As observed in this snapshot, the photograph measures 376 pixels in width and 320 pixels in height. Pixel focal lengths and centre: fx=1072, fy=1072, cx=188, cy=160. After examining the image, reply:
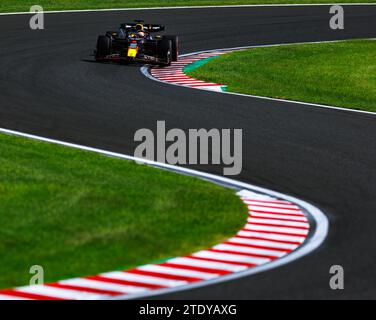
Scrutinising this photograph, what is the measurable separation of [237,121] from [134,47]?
27.5 feet

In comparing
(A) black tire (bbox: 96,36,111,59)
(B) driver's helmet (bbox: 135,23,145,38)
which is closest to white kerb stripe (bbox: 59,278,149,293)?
(A) black tire (bbox: 96,36,111,59)

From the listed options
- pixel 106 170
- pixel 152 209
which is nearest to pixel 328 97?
pixel 106 170

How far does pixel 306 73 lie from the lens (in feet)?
100.0

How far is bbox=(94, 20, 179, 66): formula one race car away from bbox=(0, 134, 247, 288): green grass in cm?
1174

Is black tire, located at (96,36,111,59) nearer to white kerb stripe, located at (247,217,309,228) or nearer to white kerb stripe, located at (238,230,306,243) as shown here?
white kerb stripe, located at (247,217,309,228)

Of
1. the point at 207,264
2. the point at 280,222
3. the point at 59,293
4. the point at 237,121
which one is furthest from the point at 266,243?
the point at 237,121

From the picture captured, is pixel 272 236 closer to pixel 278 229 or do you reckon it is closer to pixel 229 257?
pixel 278 229

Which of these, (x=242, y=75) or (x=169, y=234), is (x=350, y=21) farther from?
(x=169, y=234)

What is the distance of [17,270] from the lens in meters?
12.1

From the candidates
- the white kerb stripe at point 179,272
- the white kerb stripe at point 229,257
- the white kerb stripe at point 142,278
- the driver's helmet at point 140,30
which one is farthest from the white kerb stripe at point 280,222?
the driver's helmet at point 140,30

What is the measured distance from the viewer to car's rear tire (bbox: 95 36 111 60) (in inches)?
1192

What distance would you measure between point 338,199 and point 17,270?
5.99m

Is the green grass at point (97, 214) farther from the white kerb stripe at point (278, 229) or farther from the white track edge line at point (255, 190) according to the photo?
the white track edge line at point (255, 190)

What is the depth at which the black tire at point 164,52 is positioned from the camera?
99.2 ft
